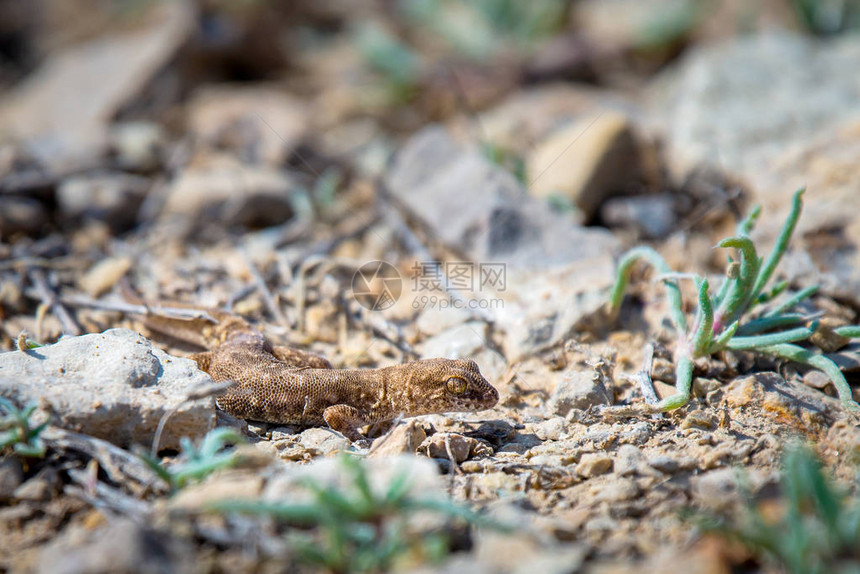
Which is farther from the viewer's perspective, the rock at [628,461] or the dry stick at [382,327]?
the dry stick at [382,327]

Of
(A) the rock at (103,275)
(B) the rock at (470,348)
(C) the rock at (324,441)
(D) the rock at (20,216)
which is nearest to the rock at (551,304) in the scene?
(B) the rock at (470,348)

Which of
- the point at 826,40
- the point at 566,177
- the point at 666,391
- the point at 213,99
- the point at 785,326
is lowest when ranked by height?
the point at 666,391

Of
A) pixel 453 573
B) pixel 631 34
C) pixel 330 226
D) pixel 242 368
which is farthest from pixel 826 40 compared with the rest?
pixel 453 573

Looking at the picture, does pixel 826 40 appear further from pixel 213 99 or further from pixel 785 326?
pixel 213 99

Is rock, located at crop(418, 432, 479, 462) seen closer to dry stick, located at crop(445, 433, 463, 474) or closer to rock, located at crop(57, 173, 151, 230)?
dry stick, located at crop(445, 433, 463, 474)

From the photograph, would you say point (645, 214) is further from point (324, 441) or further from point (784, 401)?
point (324, 441)

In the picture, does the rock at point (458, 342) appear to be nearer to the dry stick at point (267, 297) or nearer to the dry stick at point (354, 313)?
the dry stick at point (354, 313)

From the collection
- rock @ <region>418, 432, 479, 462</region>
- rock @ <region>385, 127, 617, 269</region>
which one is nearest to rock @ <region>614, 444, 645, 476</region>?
rock @ <region>418, 432, 479, 462</region>

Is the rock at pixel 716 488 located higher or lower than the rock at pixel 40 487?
higher
